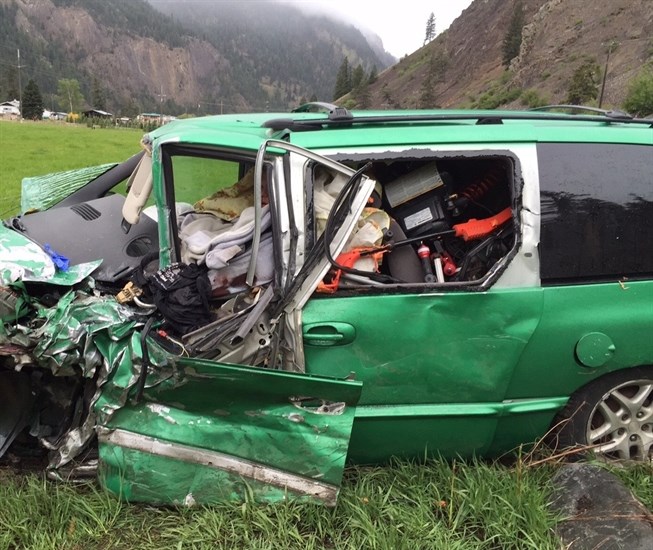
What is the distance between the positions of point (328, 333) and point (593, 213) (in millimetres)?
1245

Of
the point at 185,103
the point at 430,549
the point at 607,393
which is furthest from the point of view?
the point at 185,103

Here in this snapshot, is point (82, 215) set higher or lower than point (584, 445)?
higher

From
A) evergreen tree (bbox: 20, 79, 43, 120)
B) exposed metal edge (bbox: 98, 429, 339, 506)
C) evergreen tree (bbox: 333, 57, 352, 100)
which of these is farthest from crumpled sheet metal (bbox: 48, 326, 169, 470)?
evergreen tree (bbox: 333, 57, 352, 100)

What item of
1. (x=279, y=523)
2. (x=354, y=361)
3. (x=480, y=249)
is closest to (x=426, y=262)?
(x=480, y=249)

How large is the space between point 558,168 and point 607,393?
3.35 ft

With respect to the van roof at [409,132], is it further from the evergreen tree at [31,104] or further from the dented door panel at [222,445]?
the evergreen tree at [31,104]

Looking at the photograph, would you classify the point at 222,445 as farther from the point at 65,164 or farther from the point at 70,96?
the point at 70,96

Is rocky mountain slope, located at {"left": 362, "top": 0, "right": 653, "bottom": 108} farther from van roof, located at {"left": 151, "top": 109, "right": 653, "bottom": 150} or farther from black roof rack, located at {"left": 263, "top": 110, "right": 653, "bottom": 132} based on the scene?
van roof, located at {"left": 151, "top": 109, "right": 653, "bottom": 150}

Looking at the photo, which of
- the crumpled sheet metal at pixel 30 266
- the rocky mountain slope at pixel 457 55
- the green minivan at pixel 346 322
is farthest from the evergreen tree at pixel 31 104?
the green minivan at pixel 346 322

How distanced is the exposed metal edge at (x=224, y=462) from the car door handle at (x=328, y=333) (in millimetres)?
553

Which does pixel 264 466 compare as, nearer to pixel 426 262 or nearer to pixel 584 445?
pixel 426 262

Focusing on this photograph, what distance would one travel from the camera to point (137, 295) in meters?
2.41

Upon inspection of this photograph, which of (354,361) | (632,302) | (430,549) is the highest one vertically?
(632,302)

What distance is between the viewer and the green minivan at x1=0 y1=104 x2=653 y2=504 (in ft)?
7.06
